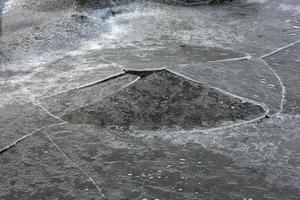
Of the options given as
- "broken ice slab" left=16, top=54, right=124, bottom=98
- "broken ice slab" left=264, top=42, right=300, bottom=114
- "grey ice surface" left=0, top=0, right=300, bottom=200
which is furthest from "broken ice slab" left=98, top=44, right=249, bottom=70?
"broken ice slab" left=264, top=42, right=300, bottom=114

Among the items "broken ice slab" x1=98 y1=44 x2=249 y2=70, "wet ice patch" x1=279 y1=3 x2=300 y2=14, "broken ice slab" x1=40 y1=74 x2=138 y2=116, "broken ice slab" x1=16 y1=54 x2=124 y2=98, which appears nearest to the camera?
"broken ice slab" x1=40 y1=74 x2=138 y2=116

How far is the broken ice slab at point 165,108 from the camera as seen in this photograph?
3137 mm

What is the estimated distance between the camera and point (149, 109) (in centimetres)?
322

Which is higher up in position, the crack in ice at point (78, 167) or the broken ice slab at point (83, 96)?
the broken ice slab at point (83, 96)

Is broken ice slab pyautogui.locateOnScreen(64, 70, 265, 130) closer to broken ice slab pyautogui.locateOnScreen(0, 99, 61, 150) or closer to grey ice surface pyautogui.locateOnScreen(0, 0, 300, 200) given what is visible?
grey ice surface pyautogui.locateOnScreen(0, 0, 300, 200)

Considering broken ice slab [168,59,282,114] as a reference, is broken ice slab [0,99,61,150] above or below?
below

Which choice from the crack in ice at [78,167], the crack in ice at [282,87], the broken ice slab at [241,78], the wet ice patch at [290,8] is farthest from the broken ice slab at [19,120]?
the wet ice patch at [290,8]

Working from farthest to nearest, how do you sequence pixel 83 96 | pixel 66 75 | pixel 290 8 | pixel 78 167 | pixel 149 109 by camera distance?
1. pixel 290 8
2. pixel 66 75
3. pixel 83 96
4. pixel 149 109
5. pixel 78 167

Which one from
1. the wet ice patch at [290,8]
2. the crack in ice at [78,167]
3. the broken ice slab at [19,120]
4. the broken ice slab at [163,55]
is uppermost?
the wet ice patch at [290,8]

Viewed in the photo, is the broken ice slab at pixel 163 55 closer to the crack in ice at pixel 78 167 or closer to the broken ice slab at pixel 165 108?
the broken ice slab at pixel 165 108

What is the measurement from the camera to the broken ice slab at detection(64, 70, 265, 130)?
3137 millimetres

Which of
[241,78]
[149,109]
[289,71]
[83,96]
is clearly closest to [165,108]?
[149,109]

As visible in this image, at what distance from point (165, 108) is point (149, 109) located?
105 millimetres

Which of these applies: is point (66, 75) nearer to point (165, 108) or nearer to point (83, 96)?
point (83, 96)
